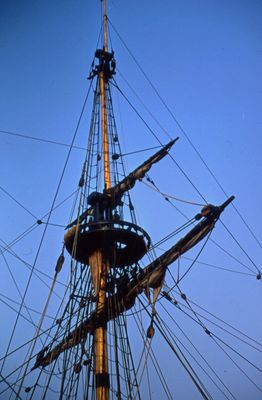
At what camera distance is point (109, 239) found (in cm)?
1211

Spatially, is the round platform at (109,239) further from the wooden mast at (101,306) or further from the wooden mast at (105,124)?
the wooden mast at (105,124)

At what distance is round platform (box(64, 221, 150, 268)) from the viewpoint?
39.3 ft

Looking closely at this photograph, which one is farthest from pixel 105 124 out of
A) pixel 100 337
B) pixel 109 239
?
pixel 100 337

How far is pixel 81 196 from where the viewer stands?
44.2 ft

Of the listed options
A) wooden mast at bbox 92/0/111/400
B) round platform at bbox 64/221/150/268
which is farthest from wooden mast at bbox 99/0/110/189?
round platform at bbox 64/221/150/268

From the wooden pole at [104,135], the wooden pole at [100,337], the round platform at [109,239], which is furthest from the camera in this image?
the wooden pole at [104,135]

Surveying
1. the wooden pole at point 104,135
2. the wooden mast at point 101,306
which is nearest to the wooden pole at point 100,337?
the wooden mast at point 101,306

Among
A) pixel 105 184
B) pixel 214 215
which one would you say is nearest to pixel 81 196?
pixel 105 184

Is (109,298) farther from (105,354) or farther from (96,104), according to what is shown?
(96,104)

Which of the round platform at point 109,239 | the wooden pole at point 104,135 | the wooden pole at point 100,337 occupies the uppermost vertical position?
the wooden pole at point 104,135

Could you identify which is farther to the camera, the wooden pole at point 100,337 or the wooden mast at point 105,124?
the wooden mast at point 105,124

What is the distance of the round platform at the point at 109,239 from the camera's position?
11992 millimetres

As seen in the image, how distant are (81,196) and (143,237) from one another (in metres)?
2.72

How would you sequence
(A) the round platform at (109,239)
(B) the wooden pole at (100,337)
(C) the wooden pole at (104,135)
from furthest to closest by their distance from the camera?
(C) the wooden pole at (104,135) < (A) the round platform at (109,239) < (B) the wooden pole at (100,337)
